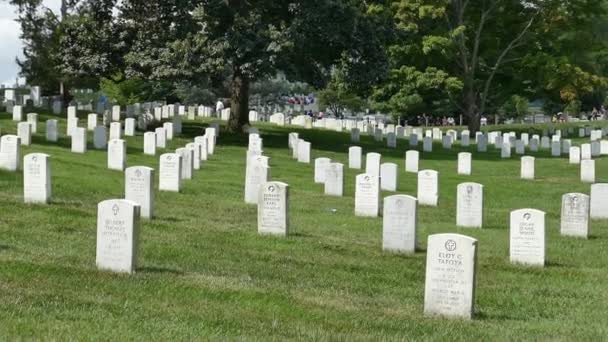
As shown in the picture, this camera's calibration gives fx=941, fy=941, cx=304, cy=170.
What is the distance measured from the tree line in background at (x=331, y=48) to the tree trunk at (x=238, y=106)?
0.05 m

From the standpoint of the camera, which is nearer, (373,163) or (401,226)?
(401,226)

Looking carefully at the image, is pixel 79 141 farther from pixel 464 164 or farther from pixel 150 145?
pixel 464 164

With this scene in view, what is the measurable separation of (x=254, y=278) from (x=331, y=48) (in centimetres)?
2751

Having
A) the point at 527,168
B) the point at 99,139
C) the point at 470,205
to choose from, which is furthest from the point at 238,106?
the point at 470,205

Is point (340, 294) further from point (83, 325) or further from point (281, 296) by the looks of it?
point (83, 325)

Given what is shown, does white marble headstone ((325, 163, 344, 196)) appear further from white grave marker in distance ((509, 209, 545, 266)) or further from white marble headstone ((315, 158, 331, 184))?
white grave marker in distance ((509, 209, 545, 266))

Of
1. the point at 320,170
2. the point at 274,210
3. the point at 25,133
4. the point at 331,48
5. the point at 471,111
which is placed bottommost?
the point at 274,210

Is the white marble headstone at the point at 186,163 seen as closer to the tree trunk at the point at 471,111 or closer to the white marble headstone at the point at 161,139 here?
the white marble headstone at the point at 161,139

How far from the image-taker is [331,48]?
37.9 metres

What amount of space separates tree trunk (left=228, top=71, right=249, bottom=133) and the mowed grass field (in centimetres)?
1852

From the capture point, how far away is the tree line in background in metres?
35.9

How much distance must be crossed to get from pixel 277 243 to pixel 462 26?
37807mm

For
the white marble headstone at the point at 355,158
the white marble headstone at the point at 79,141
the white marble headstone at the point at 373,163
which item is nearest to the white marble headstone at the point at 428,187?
the white marble headstone at the point at 373,163

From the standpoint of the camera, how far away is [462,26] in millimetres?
49906
